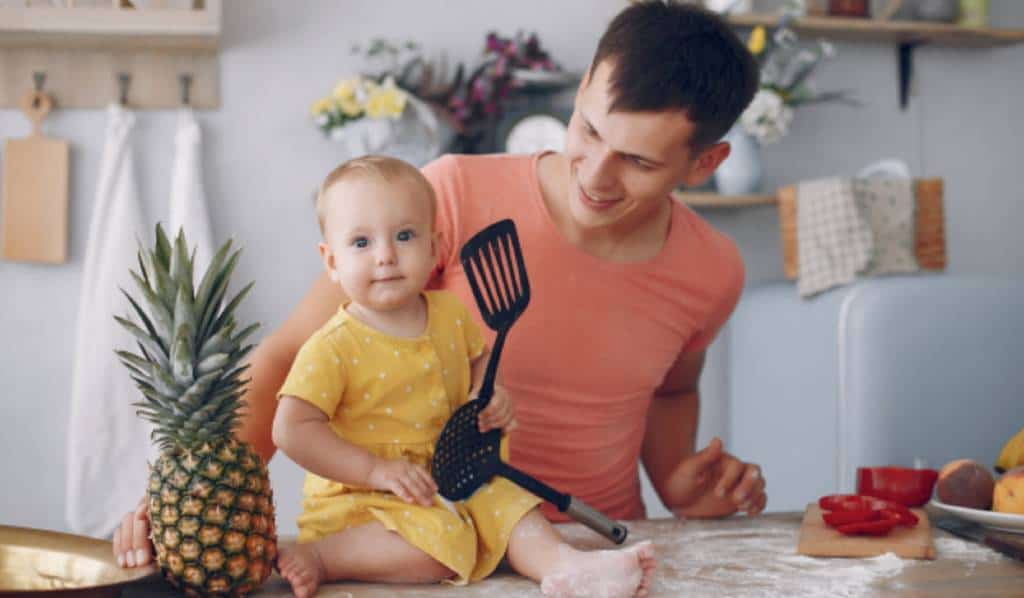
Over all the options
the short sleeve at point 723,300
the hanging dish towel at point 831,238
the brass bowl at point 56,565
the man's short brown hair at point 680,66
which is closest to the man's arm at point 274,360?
the brass bowl at point 56,565

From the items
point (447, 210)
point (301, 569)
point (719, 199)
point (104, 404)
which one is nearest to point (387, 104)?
point (719, 199)

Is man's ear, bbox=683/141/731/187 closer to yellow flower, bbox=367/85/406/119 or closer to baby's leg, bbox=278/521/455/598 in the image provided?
baby's leg, bbox=278/521/455/598

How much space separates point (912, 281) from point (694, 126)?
150 cm

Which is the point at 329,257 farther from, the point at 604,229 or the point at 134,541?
the point at 604,229

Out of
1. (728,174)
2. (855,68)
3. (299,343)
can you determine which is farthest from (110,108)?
(855,68)

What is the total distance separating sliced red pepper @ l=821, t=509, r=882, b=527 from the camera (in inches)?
43.1

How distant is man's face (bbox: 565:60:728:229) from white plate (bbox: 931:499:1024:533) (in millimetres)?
467

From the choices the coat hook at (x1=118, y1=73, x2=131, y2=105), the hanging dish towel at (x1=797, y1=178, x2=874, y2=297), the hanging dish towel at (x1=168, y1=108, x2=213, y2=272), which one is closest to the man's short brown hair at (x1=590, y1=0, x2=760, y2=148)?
the hanging dish towel at (x1=797, y1=178, x2=874, y2=297)

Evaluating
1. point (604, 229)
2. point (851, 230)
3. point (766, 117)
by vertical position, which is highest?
point (766, 117)

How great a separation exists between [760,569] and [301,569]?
41 centimetres

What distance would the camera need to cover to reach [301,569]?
888 millimetres

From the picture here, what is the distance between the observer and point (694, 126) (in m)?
1.23

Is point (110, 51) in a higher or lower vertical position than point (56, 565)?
higher

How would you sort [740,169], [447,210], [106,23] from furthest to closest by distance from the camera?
[740,169]
[106,23]
[447,210]
